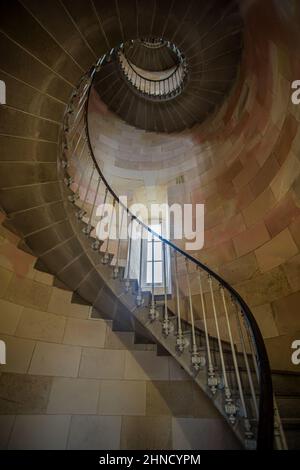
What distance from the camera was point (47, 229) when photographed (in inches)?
102

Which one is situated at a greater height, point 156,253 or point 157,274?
point 156,253

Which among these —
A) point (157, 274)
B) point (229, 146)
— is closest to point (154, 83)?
point (229, 146)

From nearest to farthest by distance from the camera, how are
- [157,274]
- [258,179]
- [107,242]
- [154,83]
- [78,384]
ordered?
[78,384] → [107,242] → [258,179] → [157,274] → [154,83]

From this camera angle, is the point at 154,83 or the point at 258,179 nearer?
the point at 258,179

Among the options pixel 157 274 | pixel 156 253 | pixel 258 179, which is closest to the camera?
pixel 258 179

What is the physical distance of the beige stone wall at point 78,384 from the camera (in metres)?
2.16

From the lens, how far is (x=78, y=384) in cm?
241

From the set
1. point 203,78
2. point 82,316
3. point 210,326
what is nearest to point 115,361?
point 82,316

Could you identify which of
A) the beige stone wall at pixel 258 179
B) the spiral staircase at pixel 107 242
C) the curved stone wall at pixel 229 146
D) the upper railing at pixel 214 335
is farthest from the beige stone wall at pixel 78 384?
the beige stone wall at pixel 258 179

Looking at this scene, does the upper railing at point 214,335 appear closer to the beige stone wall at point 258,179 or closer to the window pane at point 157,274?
the window pane at point 157,274

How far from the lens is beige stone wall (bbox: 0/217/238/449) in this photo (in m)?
2.16

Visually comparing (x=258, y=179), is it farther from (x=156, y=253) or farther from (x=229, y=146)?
(x=156, y=253)

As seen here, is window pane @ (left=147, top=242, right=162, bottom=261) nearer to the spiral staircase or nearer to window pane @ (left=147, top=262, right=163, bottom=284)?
window pane @ (left=147, top=262, right=163, bottom=284)

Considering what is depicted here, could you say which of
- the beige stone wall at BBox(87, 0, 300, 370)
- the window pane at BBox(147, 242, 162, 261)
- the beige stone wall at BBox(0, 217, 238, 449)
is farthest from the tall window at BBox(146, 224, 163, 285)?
the beige stone wall at BBox(0, 217, 238, 449)
